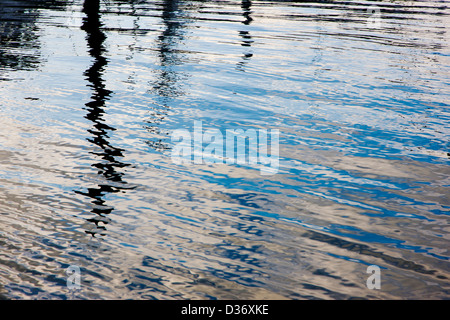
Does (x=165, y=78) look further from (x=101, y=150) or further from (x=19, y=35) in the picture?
(x=19, y=35)

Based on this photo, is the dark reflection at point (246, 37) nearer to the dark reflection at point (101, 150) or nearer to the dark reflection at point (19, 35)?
the dark reflection at point (101, 150)

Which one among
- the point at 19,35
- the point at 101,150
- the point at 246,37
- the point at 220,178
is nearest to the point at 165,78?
the point at 101,150

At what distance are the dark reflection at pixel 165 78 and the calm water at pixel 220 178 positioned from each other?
6 cm

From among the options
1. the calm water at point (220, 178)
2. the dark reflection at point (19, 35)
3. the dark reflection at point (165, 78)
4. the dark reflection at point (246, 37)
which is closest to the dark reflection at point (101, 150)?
the calm water at point (220, 178)

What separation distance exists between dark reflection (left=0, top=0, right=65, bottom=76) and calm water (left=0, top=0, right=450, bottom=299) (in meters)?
0.19

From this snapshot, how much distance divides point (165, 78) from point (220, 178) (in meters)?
5.33

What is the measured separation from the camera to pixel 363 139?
7625 mm

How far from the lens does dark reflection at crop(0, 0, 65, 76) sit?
1202 cm

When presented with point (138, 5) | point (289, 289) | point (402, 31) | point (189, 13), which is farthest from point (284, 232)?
point (138, 5)

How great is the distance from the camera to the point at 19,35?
52.5 ft

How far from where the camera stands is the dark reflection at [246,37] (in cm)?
1289

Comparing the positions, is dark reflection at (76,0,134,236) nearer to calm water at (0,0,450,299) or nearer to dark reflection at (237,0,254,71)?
calm water at (0,0,450,299)

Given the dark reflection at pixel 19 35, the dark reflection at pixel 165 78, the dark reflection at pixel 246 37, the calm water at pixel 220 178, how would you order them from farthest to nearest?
the dark reflection at pixel 246 37, the dark reflection at pixel 19 35, the dark reflection at pixel 165 78, the calm water at pixel 220 178
